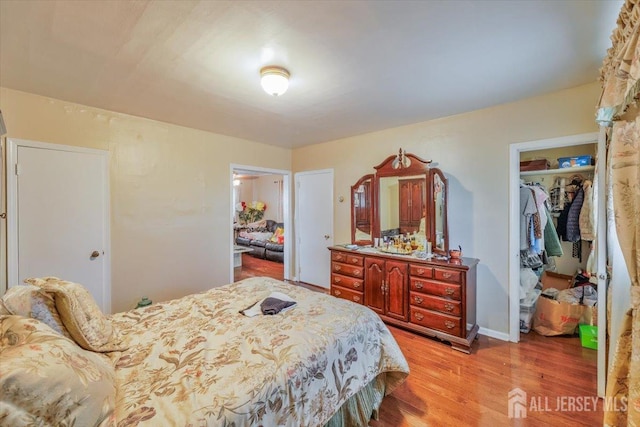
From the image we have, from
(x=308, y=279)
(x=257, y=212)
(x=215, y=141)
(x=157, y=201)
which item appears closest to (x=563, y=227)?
(x=308, y=279)

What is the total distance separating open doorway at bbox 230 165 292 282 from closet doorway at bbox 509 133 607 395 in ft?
10.9

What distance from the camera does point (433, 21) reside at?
1.49 metres

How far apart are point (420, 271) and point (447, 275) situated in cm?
26

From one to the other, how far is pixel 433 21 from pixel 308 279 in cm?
398

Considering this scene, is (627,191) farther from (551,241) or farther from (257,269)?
(257,269)

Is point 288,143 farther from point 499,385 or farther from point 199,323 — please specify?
point 499,385

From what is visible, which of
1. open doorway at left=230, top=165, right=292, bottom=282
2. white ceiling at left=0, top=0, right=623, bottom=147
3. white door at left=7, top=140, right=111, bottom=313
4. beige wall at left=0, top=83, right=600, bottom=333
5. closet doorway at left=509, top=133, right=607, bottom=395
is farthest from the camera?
open doorway at left=230, top=165, right=292, bottom=282

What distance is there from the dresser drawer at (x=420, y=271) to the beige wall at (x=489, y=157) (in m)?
0.61

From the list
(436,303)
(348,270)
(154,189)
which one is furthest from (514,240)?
(154,189)

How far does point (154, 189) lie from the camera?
3.16 metres

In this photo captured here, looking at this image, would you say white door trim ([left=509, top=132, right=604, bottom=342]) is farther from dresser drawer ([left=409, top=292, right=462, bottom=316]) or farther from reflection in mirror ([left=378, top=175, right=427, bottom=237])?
reflection in mirror ([left=378, top=175, right=427, bottom=237])

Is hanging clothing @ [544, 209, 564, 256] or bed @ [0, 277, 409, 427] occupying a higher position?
hanging clothing @ [544, 209, 564, 256]

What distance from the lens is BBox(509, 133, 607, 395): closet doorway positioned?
5.98ft

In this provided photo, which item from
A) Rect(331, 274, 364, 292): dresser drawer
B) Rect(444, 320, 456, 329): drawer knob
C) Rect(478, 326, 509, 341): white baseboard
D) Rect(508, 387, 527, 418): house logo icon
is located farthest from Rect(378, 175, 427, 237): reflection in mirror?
Rect(508, 387, 527, 418): house logo icon
